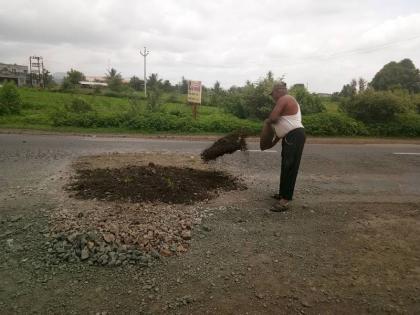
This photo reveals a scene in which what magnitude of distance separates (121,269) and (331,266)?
2321 millimetres

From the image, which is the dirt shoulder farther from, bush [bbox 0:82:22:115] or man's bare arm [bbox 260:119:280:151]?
man's bare arm [bbox 260:119:280:151]

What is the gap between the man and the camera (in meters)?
5.64

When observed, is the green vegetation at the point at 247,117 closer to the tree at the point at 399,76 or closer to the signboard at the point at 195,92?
the signboard at the point at 195,92

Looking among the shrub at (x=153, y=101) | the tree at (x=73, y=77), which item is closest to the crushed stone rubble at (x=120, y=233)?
the shrub at (x=153, y=101)

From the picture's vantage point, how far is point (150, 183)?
618 cm

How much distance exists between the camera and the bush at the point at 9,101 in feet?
56.2

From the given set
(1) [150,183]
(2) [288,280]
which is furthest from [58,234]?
(2) [288,280]

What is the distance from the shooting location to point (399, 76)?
117 ft

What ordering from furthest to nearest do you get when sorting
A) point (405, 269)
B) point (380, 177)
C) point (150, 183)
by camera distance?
point (380, 177), point (150, 183), point (405, 269)

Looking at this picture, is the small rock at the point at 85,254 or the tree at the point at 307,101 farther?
the tree at the point at 307,101

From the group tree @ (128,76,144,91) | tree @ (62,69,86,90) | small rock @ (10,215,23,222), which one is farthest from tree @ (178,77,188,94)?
small rock @ (10,215,23,222)

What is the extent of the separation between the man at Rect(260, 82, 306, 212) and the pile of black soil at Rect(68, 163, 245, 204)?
120 centimetres

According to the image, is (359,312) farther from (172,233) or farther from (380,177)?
(380,177)

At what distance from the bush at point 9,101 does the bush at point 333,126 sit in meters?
14.0
